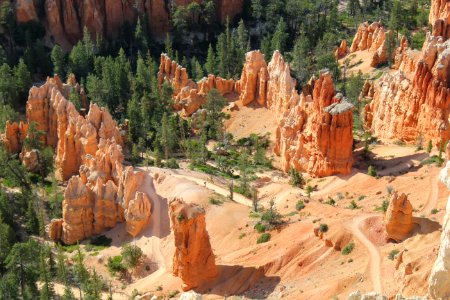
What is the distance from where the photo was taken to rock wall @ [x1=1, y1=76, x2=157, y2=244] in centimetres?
5825

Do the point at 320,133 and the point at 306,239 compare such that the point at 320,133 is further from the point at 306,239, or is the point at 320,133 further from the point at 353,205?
the point at 306,239

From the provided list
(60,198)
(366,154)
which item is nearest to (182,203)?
(60,198)

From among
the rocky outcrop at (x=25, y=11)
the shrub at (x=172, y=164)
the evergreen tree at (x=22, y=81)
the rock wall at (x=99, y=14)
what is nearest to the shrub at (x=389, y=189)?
the shrub at (x=172, y=164)

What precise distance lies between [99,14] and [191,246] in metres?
75.5

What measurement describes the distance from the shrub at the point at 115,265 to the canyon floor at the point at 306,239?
0.58m

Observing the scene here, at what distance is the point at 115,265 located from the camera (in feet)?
175

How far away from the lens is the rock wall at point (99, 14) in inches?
4262

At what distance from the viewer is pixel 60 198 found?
62.9 m

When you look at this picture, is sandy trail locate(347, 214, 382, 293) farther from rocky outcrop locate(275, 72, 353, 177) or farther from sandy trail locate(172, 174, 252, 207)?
rocky outcrop locate(275, 72, 353, 177)

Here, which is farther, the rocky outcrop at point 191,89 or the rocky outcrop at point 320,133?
the rocky outcrop at point 191,89

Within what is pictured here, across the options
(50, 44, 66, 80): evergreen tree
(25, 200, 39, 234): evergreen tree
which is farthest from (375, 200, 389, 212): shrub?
(50, 44, 66, 80): evergreen tree

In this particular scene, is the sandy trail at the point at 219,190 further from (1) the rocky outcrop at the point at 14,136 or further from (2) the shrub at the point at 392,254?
(1) the rocky outcrop at the point at 14,136

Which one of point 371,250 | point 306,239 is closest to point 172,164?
point 306,239

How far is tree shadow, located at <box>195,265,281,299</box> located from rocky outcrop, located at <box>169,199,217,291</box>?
27.1 inches
